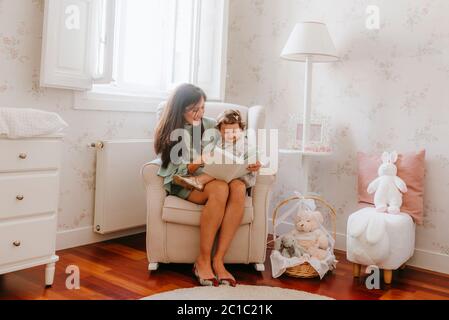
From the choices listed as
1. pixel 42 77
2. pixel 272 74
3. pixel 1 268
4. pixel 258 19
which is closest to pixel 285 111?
pixel 272 74

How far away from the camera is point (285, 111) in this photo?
316 cm

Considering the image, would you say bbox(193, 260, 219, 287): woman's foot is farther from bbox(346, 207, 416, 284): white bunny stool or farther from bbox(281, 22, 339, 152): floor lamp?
bbox(281, 22, 339, 152): floor lamp

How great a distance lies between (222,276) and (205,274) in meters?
0.08

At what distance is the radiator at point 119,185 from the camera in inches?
106

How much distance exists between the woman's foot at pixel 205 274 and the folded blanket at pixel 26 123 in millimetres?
901

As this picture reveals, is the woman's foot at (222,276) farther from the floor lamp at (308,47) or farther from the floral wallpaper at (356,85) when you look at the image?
the floral wallpaper at (356,85)

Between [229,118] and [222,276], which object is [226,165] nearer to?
[229,118]

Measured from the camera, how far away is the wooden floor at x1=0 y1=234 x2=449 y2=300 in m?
1.98

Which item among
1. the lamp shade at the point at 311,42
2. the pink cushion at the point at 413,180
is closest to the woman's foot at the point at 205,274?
the pink cushion at the point at 413,180

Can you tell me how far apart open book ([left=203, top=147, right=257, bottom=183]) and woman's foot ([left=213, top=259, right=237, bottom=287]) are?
400 millimetres

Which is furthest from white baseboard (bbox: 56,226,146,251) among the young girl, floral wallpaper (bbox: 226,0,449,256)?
floral wallpaper (bbox: 226,0,449,256)

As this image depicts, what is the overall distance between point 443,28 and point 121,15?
195 centimetres

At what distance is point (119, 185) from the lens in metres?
2.76

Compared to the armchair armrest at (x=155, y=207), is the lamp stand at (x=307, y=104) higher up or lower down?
higher up
